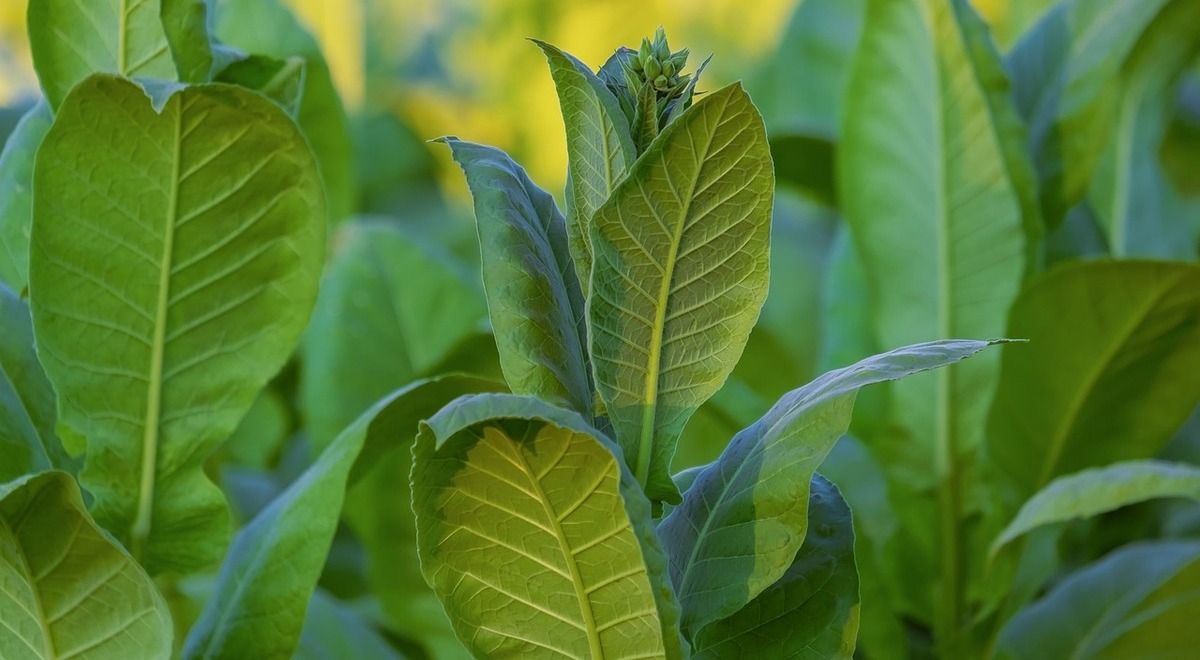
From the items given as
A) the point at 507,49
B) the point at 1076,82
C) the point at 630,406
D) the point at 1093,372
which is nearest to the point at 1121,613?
the point at 1093,372

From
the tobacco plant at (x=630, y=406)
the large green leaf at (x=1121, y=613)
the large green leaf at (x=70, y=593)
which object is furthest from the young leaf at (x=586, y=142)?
the large green leaf at (x=1121, y=613)

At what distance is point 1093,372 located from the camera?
0.92 m

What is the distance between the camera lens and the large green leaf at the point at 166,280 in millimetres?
612

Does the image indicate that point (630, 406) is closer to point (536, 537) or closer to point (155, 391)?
point (536, 537)

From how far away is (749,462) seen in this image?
563 mm

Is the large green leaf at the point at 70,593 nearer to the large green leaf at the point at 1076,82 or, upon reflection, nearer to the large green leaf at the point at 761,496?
the large green leaf at the point at 761,496

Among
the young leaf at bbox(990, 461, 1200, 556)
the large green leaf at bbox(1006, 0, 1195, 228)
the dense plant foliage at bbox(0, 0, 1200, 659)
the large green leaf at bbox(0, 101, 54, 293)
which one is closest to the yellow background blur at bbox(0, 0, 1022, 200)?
the large green leaf at bbox(1006, 0, 1195, 228)

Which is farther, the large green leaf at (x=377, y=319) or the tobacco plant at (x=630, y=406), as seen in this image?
the large green leaf at (x=377, y=319)

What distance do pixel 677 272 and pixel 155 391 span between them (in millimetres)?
296

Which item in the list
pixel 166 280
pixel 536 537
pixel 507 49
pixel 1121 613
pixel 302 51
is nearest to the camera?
pixel 536 537

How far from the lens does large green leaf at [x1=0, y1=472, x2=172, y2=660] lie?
21.7 inches

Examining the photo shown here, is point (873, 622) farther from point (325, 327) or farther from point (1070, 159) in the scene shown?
point (325, 327)

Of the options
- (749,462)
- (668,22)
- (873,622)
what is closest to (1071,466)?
(873,622)

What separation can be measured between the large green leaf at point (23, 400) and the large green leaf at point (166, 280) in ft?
0.09
